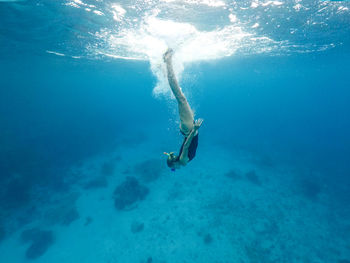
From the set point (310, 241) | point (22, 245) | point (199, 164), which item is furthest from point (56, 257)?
point (310, 241)

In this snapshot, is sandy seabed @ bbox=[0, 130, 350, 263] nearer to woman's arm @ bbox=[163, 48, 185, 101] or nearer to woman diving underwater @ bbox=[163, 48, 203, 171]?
woman diving underwater @ bbox=[163, 48, 203, 171]

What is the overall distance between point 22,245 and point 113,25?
18.6 meters

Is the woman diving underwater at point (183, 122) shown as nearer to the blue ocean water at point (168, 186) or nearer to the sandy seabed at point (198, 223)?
the blue ocean water at point (168, 186)

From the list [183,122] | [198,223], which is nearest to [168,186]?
[198,223]

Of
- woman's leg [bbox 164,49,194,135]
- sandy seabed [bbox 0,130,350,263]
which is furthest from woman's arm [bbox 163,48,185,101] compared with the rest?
sandy seabed [bbox 0,130,350,263]

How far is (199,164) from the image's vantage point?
81.1 feet

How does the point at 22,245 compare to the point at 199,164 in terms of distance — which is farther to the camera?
the point at 199,164

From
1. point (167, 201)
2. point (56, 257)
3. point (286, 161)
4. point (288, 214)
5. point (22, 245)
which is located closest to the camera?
point (56, 257)

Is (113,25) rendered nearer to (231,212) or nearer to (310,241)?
(231,212)

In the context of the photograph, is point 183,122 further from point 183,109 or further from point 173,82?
point 173,82

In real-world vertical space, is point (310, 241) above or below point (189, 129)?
below

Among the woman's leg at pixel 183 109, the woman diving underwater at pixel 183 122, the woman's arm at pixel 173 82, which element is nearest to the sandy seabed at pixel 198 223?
the woman diving underwater at pixel 183 122

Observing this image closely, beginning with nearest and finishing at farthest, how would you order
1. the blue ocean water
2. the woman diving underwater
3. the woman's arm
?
the woman diving underwater → the woman's arm → the blue ocean water

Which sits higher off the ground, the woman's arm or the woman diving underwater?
the woman's arm
